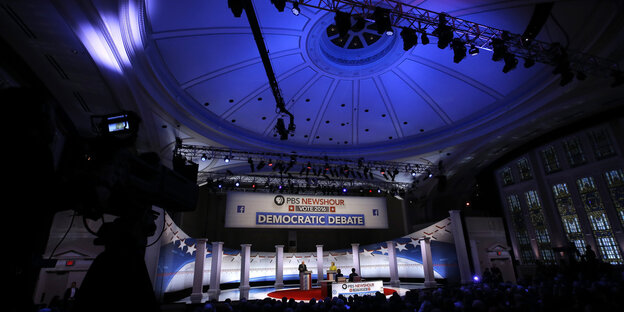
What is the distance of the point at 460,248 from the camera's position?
1339 cm

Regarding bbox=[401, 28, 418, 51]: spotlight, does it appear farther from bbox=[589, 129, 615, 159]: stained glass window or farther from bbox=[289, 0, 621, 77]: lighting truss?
bbox=[589, 129, 615, 159]: stained glass window

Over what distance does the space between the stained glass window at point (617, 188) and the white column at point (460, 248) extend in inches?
230

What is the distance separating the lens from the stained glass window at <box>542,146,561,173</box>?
14164 millimetres

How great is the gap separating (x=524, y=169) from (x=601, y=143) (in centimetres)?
366

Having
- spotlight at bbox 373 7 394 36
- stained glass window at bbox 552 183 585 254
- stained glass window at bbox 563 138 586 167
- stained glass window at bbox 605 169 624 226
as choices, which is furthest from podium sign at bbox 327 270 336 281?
stained glass window at bbox 563 138 586 167

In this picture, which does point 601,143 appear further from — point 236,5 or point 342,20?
point 236,5

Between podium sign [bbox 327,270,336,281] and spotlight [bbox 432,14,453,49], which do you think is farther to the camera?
podium sign [bbox 327,270,336,281]

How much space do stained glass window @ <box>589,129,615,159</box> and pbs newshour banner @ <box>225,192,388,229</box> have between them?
9662mm

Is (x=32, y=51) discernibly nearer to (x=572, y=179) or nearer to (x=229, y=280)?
(x=229, y=280)

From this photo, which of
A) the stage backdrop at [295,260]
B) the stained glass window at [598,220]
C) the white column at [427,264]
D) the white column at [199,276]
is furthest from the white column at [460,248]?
the white column at [199,276]

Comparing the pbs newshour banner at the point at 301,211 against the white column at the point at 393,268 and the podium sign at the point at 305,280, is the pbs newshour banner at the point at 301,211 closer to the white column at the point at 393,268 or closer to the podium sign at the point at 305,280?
the white column at the point at 393,268

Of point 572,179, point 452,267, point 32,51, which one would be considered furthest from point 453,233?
point 32,51

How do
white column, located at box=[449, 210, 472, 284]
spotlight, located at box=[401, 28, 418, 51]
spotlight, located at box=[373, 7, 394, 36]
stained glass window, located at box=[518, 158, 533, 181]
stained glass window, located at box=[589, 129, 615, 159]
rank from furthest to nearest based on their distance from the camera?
stained glass window, located at box=[518, 158, 533, 181]
white column, located at box=[449, 210, 472, 284]
stained glass window, located at box=[589, 129, 615, 159]
spotlight, located at box=[401, 28, 418, 51]
spotlight, located at box=[373, 7, 394, 36]

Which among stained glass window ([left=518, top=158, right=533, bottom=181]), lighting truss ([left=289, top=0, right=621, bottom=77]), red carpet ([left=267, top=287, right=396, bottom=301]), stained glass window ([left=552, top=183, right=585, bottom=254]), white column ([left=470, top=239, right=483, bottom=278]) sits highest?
lighting truss ([left=289, top=0, right=621, bottom=77])
